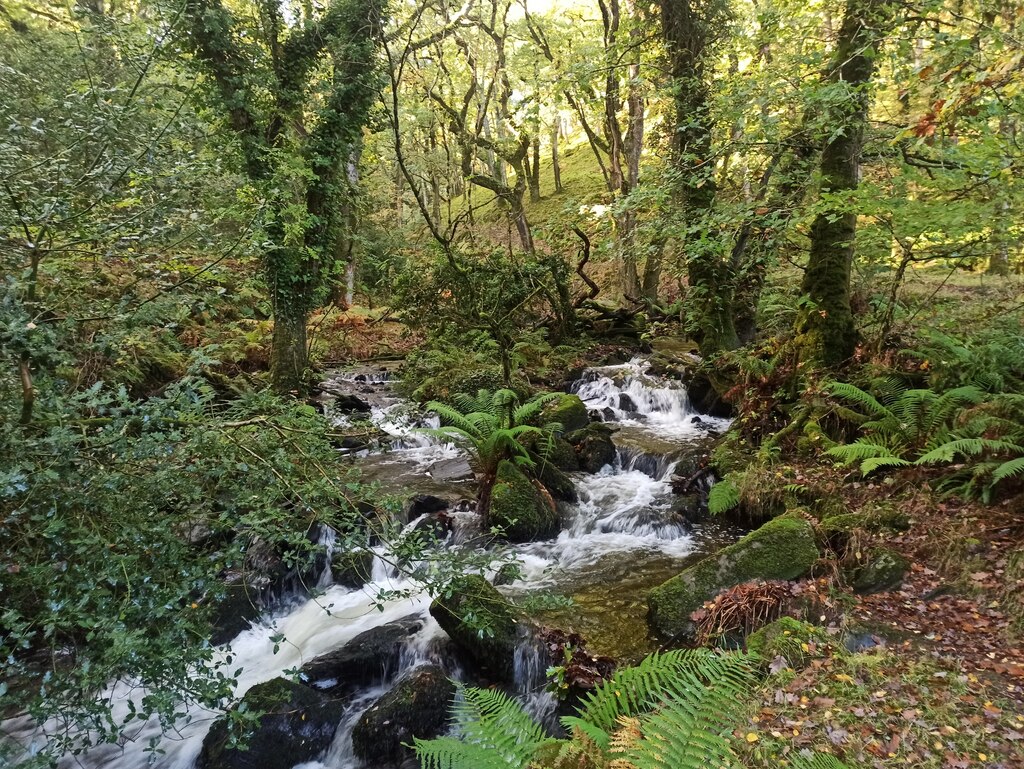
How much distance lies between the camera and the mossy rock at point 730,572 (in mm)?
5098

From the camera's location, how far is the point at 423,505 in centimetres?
804

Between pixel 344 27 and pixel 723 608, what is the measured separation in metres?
11.0

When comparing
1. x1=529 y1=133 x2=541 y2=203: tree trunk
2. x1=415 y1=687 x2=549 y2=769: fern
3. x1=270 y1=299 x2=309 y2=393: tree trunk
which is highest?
x1=529 y1=133 x2=541 y2=203: tree trunk

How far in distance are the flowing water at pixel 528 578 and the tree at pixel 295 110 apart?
9.70ft

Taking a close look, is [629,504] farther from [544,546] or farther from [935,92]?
[935,92]

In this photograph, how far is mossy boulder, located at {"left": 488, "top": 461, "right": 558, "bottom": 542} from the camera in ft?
24.2

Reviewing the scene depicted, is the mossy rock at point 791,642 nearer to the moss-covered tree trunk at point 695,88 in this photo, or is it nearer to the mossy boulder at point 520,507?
the mossy boulder at point 520,507

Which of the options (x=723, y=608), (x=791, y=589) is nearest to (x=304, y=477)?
(x=723, y=608)

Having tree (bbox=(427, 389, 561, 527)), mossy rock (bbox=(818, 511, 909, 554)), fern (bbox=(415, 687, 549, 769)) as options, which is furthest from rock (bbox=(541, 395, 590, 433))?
fern (bbox=(415, 687, 549, 769))

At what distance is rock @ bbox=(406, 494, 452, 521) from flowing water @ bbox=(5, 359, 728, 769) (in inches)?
12.2

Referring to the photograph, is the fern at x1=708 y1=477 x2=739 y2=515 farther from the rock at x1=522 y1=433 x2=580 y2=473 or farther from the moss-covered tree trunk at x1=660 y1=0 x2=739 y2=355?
the moss-covered tree trunk at x1=660 y1=0 x2=739 y2=355

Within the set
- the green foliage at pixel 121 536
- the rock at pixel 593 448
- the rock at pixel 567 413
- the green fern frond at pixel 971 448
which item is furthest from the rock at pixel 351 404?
the green fern frond at pixel 971 448

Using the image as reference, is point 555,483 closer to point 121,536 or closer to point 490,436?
point 490,436

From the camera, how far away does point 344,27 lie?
1012cm
